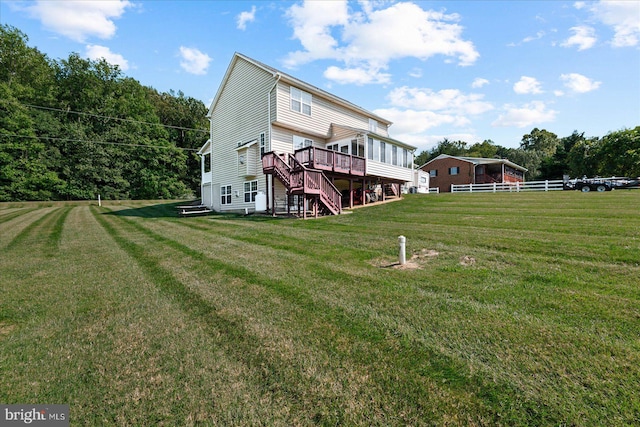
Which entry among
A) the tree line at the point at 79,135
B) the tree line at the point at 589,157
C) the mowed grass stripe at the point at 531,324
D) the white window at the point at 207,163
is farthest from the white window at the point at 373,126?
the tree line at the point at 79,135

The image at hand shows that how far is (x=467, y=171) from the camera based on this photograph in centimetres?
3309

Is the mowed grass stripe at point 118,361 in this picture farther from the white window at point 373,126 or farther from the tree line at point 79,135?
the tree line at point 79,135

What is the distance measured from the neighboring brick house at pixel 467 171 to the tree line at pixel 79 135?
33647 mm

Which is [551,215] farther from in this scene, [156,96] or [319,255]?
[156,96]

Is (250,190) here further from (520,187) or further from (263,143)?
(520,187)

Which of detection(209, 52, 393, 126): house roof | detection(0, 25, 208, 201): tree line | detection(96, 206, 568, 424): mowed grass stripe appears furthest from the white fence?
detection(0, 25, 208, 201): tree line

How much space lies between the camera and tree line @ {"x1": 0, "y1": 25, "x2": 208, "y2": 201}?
30.2 meters

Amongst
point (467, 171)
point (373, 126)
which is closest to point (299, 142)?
point (373, 126)

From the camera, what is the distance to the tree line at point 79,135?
30.2 meters

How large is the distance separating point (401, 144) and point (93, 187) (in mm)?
36049

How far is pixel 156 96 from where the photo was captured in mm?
48188

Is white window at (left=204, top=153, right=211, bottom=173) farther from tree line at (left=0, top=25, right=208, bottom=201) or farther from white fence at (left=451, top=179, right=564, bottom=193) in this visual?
white fence at (left=451, top=179, right=564, bottom=193)

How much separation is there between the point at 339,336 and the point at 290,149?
15.2 m

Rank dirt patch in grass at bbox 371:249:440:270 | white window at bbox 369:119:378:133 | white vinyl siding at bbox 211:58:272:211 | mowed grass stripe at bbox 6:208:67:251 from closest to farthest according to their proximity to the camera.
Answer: dirt patch in grass at bbox 371:249:440:270 → mowed grass stripe at bbox 6:208:67:251 → white vinyl siding at bbox 211:58:272:211 → white window at bbox 369:119:378:133
